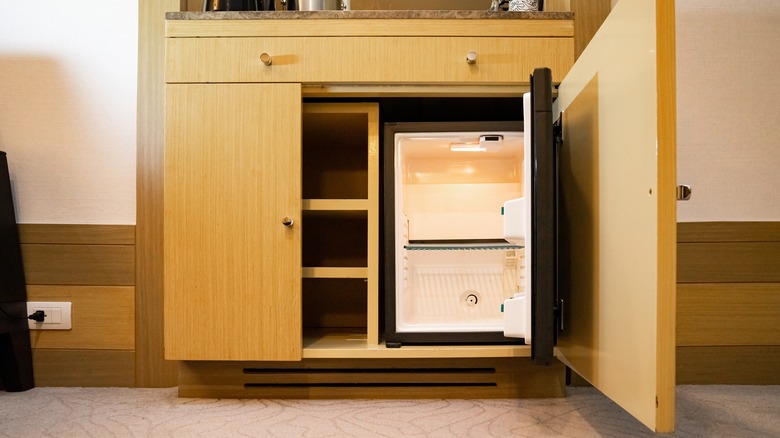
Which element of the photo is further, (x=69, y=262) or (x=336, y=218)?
(x=336, y=218)

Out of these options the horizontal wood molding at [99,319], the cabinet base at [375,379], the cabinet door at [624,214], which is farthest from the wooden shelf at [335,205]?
the horizontal wood molding at [99,319]

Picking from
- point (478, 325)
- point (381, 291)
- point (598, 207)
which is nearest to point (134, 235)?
point (381, 291)

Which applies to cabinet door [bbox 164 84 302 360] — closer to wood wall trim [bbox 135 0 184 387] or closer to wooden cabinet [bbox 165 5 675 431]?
wooden cabinet [bbox 165 5 675 431]

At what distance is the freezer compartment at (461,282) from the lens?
4.70 ft

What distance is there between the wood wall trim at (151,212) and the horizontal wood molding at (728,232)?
1417 mm

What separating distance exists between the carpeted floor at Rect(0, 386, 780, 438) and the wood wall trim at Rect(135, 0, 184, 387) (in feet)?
0.32

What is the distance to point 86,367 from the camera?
1396 mm

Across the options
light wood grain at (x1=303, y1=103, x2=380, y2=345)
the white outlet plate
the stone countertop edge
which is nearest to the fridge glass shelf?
light wood grain at (x1=303, y1=103, x2=380, y2=345)

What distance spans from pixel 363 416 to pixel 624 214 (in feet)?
2.23

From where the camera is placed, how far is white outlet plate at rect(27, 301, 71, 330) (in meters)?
1.39

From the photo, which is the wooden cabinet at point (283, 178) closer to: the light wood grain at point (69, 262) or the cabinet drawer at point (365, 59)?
the cabinet drawer at point (365, 59)

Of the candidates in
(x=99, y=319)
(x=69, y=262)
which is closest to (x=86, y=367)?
(x=99, y=319)

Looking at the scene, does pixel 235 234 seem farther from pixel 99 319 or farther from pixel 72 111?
pixel 72 111

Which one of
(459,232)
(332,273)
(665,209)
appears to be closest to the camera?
(665,209)
